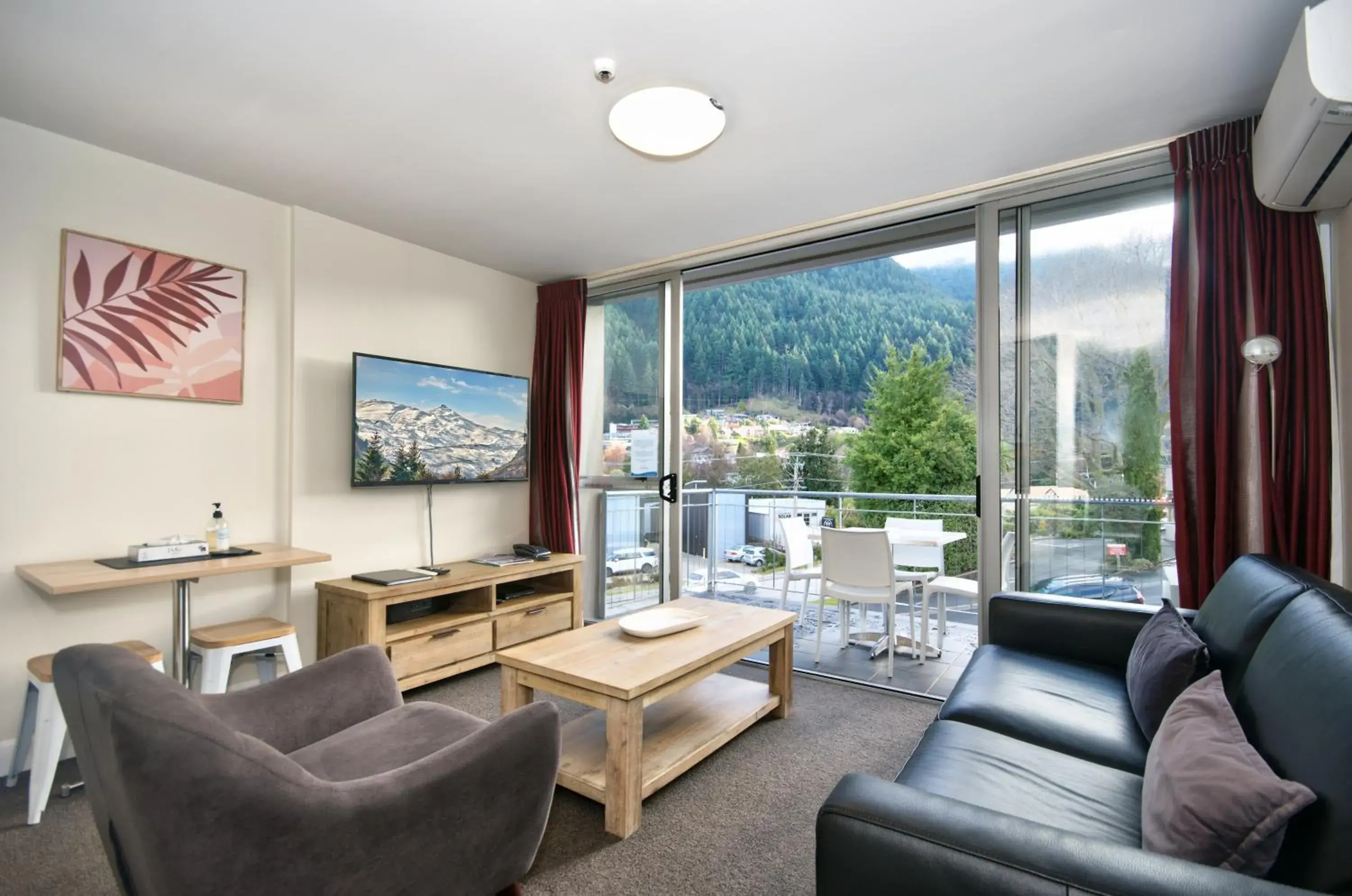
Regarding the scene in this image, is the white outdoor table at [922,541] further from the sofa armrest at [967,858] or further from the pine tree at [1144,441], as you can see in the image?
the sofa armrest at [967,858]

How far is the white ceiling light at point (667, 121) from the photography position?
6.75 feet

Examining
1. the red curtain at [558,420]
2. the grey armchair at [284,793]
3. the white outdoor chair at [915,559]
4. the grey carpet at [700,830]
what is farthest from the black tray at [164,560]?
the white outdoor chair at [915,559]

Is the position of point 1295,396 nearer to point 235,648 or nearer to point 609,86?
point 609,86

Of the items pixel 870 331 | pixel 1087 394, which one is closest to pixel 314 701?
pixel 1087 394

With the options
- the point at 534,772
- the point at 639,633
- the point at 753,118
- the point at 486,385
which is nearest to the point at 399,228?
the point at 486,385

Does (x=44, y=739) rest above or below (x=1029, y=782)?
below

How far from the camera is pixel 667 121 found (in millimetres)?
2141

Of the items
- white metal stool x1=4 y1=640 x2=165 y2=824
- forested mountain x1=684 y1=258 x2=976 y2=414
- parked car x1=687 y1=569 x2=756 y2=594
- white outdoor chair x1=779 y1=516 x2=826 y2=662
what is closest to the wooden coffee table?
white outdoor chair x1=779 y1=516 x2=826 y2=662

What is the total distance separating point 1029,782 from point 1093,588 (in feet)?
5.37

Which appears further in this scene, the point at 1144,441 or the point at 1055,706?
the point at 1144,441

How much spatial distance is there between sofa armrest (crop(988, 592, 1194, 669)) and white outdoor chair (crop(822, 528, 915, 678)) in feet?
3.00

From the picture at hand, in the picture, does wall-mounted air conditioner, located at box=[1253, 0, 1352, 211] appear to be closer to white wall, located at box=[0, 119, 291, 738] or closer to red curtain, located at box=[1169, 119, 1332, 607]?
red curtain, located at box=[1169, 119, 1332, 607]

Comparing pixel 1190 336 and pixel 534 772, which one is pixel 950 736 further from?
pixel 1190 336

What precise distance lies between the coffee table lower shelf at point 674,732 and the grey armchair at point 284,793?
58 cm
